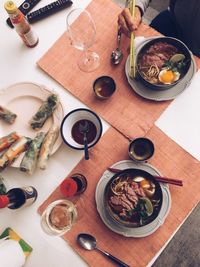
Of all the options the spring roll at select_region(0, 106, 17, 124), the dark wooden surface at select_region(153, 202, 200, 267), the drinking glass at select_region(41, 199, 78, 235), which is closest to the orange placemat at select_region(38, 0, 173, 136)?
the spring roll at select_region(0, 106, 17, 124)

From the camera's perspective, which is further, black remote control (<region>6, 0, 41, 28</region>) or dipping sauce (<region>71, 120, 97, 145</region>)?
black remote control (<region>6, 0, 41, 28</region>)

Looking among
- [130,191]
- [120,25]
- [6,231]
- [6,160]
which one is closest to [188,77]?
[120,25]

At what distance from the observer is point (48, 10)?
160 cm

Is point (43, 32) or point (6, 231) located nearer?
point (6, 231)

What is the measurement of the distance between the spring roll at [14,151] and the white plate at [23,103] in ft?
0.17

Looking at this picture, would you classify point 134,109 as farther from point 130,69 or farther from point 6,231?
point 6,231

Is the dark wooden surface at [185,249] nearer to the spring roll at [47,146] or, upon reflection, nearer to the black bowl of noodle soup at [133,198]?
the black bowl of noodle soup at [133,198]

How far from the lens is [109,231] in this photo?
1.38m

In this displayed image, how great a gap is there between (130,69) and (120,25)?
196mm

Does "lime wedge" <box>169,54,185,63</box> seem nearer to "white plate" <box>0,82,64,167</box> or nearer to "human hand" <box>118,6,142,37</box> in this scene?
"human hand" <box>118,6,142,37</box>

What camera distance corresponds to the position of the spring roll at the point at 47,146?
142 cm

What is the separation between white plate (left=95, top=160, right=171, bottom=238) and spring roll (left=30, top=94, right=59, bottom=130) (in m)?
0.33

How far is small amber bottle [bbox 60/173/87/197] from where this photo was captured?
52.8 inches

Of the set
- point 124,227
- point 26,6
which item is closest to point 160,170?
point 124,227
